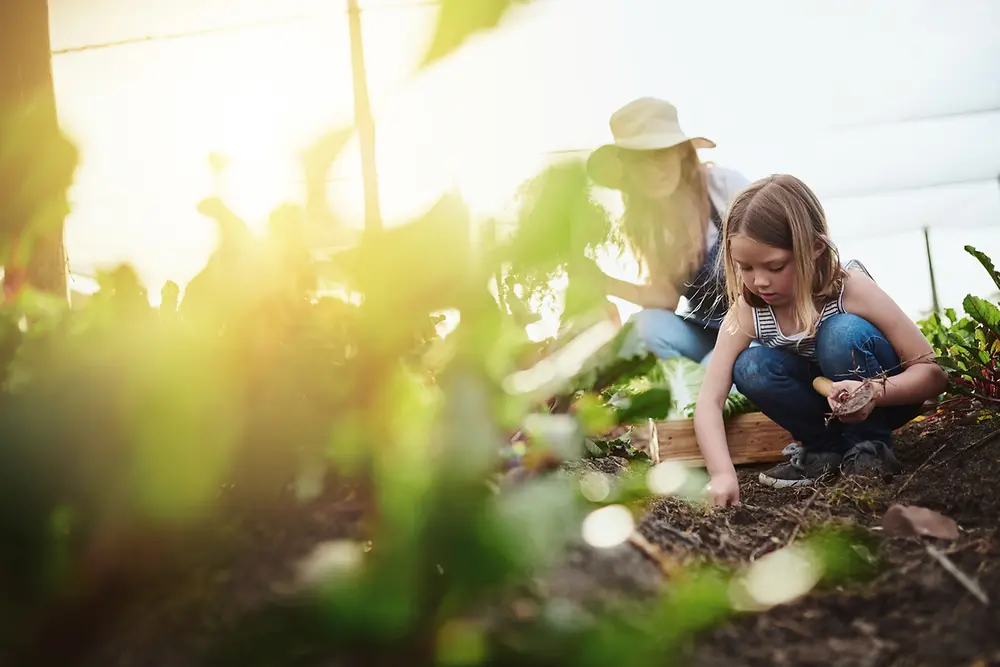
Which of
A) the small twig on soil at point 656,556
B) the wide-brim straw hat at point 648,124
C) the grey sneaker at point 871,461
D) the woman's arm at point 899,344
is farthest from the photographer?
the wide-brim straw hat at point 648,124

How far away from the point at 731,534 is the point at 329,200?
1.03m

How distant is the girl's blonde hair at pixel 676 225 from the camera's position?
3.06 meters

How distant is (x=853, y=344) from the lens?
6.77ft

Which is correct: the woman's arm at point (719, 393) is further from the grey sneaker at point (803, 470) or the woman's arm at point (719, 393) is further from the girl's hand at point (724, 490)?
the grey sneaker at point (803, 470)

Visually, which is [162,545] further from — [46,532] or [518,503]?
[518,503]

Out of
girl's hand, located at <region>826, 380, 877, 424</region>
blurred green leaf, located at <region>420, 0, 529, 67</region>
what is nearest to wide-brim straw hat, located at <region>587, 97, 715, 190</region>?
girl's hand, located at <region>826, 380, 877, 424</region>

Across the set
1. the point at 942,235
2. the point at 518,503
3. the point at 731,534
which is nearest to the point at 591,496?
the point at 518,503

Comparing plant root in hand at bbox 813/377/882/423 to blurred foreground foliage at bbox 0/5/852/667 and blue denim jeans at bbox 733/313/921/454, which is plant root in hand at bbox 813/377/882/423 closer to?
blue denim jeans at bbox 733/313/921/454

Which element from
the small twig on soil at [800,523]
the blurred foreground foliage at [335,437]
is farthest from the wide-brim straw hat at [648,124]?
the blurred foreground foliage at [335,437]

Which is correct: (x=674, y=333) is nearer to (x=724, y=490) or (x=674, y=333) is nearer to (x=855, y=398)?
(x=855, y=398)

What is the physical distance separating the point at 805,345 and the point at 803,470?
0.36 m

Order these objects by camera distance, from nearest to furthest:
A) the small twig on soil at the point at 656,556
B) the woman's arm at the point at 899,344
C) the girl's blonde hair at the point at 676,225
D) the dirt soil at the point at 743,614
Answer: the dirt soil at the point at 743,614 < the small twig on soil at the point at 656,556 < the woman's arm at the point at 899,344 < the girl's blonde hair at the point at 676,225

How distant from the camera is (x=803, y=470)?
222cm

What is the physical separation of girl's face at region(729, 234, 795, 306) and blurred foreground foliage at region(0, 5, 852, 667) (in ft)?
4.77
